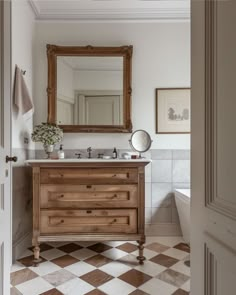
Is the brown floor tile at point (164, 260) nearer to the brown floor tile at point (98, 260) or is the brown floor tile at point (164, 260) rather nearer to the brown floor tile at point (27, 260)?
the brown floor tile at point (98, 260)

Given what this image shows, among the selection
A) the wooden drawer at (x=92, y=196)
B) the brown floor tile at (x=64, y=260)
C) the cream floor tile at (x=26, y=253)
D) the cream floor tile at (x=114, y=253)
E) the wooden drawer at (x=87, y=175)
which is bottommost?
the cream floor tile at (x=26, y=253)

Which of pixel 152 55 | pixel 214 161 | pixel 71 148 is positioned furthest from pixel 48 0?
pixel 214 161

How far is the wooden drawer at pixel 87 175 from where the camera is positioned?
79.5 inches

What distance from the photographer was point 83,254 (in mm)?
2211

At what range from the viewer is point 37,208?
200 centimetres

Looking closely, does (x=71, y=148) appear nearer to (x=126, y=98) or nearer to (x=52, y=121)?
(x=52, y=121)

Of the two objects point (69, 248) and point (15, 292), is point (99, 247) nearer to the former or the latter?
point (69, 248)

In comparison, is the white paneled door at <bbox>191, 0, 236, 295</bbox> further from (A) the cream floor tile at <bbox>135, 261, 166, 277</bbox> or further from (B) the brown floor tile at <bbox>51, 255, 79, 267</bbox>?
(B) the brown floor tile at <bbox>51, 255, 79, 267</bbox>

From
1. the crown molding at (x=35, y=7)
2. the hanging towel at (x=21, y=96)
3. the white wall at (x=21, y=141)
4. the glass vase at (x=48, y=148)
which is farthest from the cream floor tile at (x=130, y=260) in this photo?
the crown molding at (x=35, y=7)

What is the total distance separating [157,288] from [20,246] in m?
1.31

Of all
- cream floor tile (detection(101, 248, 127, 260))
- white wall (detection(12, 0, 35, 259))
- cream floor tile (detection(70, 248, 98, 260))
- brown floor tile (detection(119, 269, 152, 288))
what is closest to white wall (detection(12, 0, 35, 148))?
white wall (detection(12, 0, 35, 259))

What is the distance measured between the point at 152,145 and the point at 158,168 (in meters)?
0.26

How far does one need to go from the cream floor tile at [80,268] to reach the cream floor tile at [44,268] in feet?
0.37

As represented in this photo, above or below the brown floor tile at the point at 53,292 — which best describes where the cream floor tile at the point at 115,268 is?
below
